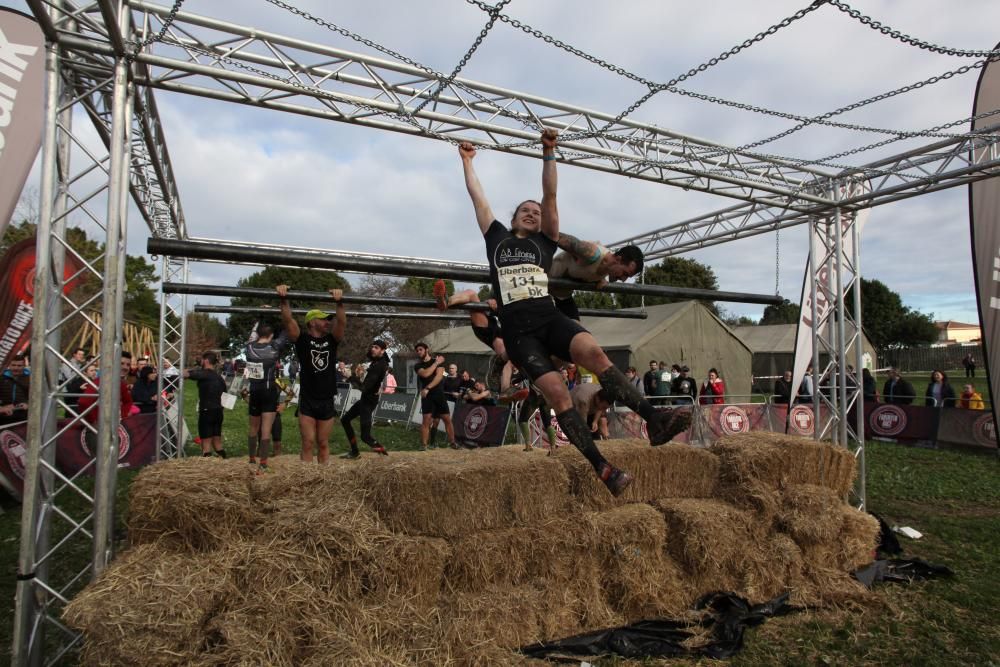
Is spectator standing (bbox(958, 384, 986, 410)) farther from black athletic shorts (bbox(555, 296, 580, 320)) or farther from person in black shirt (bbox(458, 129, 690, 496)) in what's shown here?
person in black shirt (bbox(458, 129, 690, 496))

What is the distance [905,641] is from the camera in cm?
443

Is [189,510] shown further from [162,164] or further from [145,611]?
[162,164]

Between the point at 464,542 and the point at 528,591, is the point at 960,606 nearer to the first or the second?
the point at 528,591

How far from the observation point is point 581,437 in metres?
3.52

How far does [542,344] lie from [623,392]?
0.60 metres

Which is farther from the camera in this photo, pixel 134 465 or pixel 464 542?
pixel 134 465

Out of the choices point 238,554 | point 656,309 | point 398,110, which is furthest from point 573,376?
point 238,554

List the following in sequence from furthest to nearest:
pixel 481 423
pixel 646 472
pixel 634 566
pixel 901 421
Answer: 1. pixel 901 421
2. pixel 481 423
3. pixel 646 472
4. pixel 634 566

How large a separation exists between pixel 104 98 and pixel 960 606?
857cm

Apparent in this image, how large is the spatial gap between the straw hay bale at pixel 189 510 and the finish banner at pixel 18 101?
2.38 m

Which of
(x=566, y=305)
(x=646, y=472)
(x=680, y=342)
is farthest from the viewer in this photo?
(x=680, y=342)

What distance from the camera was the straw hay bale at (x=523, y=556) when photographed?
14.1ft

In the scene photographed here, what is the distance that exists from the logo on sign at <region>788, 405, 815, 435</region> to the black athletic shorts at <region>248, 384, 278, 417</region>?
398 inches

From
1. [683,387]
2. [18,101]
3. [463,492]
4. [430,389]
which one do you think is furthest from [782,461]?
[683,387]
